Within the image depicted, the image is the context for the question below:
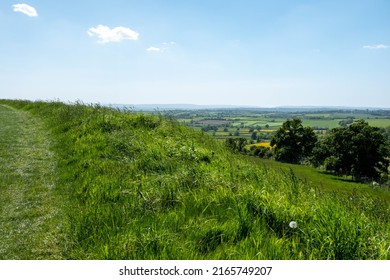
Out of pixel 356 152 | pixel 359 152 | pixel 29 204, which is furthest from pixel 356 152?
pixel 29 204

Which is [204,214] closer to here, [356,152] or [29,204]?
[29,204]

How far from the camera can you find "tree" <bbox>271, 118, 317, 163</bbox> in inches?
3510

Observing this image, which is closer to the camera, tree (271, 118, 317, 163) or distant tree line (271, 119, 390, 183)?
distant tree line (271, 119, 390, 183)

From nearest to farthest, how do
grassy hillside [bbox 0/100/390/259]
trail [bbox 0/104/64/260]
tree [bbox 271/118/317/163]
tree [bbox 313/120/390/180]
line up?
1. grassy hillside [bbox 0/100/390/259]
2. trail [bbox 0/104/64/260]
3. tree [bbox 313/120/390/180]
4. tree [bbox 271/118/317/163]

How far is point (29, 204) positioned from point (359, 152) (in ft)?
236

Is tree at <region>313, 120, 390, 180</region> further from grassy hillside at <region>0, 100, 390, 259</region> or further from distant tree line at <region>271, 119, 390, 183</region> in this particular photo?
grassy hillside at <region>0, 100, 390, 259</region>

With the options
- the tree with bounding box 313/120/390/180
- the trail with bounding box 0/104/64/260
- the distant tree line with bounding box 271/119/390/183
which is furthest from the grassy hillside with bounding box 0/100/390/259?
the tree with bounding box 313/120/390/180

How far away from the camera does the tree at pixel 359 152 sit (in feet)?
222

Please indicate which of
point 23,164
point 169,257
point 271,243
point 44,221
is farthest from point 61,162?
point 271,243

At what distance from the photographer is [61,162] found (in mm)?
11195

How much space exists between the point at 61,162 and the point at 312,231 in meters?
8.86

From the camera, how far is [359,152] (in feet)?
225

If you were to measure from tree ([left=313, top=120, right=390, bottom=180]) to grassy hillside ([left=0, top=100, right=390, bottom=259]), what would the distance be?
66.7m
